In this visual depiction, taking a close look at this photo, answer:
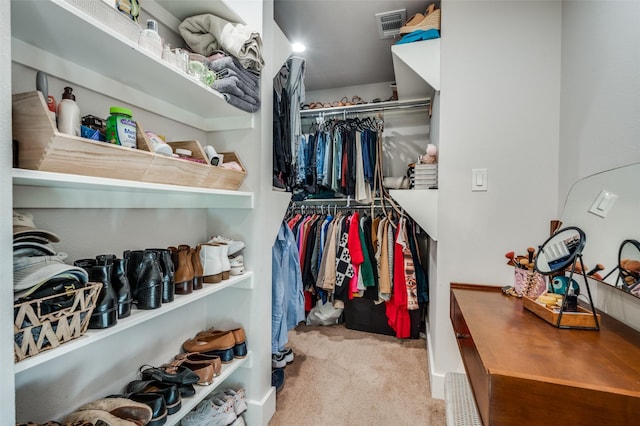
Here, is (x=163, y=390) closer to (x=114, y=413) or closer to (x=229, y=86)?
(x=114, y=413)

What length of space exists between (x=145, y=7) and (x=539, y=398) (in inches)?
70.5

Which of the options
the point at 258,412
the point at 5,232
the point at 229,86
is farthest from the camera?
the point at 258,412

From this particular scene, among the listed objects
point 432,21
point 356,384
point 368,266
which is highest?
point 432,21

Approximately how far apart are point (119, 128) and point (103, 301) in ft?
1.58

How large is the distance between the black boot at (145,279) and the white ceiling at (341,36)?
6.00 ft

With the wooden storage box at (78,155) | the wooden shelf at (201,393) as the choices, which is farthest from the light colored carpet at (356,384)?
the wooden storage box at (78,155)

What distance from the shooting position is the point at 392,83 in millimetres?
2996

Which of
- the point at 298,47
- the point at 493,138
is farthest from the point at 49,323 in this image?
the point at 298,47

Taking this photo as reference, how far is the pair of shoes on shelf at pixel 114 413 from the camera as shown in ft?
2.75

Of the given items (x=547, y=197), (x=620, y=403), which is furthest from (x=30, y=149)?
(x=547, y=197)

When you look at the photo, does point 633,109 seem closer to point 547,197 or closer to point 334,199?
point 547,197

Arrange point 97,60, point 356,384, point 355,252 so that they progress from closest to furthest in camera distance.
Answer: point 97,60 < point 356,384 < point 355,252

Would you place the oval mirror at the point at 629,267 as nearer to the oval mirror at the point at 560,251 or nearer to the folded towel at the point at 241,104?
the oval mirror at the point at 560,251

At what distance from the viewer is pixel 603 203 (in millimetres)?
1072
